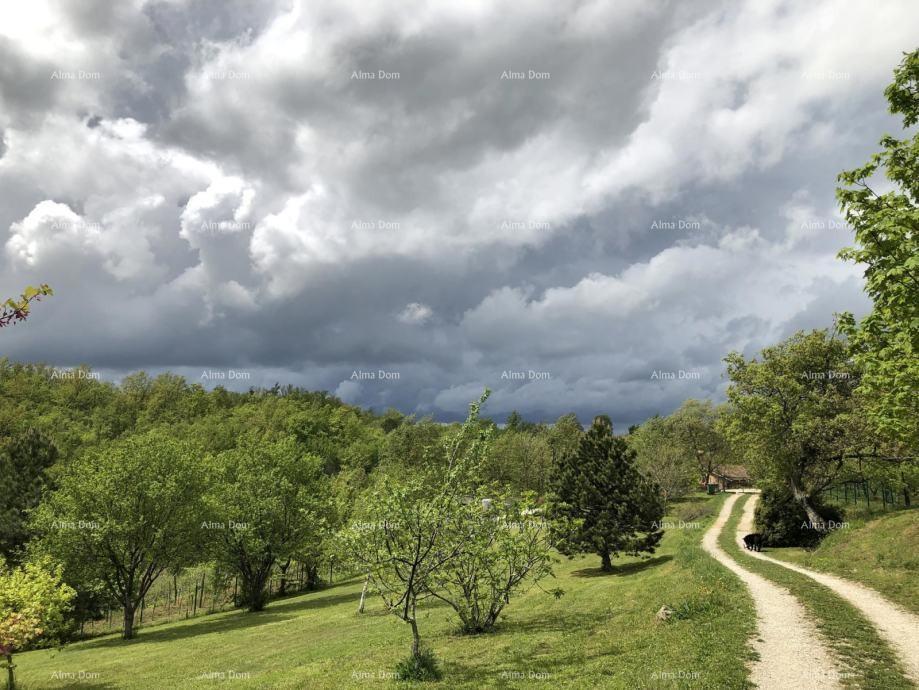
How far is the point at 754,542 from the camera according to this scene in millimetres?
43875

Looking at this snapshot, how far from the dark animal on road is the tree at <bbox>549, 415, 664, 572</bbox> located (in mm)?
9380

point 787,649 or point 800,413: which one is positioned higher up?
point 800,413

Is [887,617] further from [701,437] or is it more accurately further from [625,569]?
[701,437]

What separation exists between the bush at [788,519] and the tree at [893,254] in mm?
27941

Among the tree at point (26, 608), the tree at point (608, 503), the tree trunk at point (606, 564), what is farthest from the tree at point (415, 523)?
the tree trunk at point (606, 564)

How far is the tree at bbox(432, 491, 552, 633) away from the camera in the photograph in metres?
20.7

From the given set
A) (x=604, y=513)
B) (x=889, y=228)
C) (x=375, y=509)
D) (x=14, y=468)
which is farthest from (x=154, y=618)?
(x=889, y=228)

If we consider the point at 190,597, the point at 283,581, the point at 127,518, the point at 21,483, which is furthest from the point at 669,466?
the point at 21,483

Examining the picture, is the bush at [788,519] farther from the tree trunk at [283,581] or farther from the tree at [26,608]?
the tree at [26,608]

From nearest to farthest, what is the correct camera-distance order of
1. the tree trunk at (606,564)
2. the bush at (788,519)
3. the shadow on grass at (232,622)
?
the shadow on grass at (232,622) → the tree trunk at (606,564) → the bush at (788,519)

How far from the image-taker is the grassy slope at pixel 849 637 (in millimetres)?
11930

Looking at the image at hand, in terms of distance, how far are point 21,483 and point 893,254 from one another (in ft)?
265

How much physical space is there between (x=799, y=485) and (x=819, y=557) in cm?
1172

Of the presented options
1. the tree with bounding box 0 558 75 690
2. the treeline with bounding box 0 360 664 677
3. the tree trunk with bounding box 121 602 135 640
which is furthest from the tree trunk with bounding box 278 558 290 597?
the tree with bounding box 0 558 75 690
